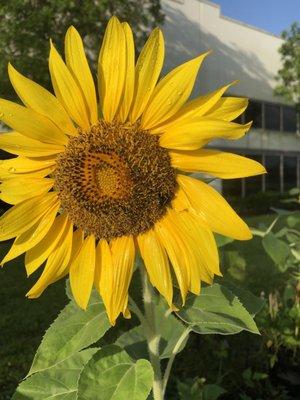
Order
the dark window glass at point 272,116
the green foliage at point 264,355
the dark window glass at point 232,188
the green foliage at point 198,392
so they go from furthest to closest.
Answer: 1. the dark window glass at point 272,116
2. the dark window glass at point 232,188
3. the green foliage at point 264,355
4. the green foliage at point 198,392

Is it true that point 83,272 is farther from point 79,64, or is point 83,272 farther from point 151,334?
point 79,64

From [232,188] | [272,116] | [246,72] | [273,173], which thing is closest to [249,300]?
[232,188]

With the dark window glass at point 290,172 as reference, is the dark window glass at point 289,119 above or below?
above

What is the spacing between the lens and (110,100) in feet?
3.52

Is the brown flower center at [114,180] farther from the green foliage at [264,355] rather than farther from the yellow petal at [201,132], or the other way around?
the green foliage at [264,355]

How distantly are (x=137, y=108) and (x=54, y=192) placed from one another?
0.24 m

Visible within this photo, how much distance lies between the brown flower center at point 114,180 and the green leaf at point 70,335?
19cm

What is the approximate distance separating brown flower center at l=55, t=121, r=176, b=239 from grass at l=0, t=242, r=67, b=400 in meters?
2.60

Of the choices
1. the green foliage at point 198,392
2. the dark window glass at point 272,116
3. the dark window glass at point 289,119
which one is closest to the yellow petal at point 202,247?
the green foliage at point 198,392

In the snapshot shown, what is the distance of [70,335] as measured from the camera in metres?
1.20

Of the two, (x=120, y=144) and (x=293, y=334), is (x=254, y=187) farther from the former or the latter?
(x=120, y=144)

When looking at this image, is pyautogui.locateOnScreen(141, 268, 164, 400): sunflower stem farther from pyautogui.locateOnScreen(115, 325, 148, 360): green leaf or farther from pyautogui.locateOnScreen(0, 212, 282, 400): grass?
pyautogui.locateOnScreen(0, 212, 282, 400): grass

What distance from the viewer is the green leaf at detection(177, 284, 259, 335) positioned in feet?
3.72

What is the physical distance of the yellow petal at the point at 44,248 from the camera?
1.14 metres
